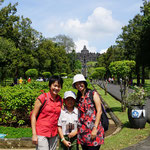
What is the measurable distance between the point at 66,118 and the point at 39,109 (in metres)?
0.42

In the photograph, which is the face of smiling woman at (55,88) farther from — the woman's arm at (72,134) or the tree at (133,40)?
the tree at (133,40)

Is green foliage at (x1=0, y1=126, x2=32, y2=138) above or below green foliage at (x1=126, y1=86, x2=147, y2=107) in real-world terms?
below

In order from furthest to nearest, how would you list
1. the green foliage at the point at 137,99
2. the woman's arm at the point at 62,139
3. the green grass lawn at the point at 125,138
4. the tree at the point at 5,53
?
the tree at the point at 5,53 → the green foliage at the point at 137,99 → the green grass lawn at the point at 125,138 → the woman's arm at the point at 62,139

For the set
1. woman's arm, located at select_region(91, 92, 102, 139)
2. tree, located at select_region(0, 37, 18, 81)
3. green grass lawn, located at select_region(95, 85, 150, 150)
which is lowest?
green grass lawn, located at select_region(95, 85, 150, 150)

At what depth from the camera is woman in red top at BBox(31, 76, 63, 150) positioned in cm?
319

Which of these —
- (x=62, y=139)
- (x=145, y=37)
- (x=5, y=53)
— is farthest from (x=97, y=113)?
(x=145, y=37)

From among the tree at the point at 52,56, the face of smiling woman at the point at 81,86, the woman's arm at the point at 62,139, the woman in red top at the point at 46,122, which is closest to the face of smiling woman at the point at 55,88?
the woman in red top at the point at 46,122

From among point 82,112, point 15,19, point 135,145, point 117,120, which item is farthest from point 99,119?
point 15,19

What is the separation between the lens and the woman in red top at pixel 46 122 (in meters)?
3.19

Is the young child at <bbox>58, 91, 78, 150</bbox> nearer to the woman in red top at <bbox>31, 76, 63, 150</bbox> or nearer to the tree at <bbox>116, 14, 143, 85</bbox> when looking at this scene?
the woman in red top at <bbox>31, 76, 63, 150</bbox>

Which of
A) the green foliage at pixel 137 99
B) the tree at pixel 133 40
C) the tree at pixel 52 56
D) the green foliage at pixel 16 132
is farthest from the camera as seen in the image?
the tree at pixel 52 56

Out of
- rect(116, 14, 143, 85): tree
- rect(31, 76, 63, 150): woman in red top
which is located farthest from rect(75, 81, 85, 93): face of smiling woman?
rect(116, 14, 143, 85): tree

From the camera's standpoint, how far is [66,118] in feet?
10.9

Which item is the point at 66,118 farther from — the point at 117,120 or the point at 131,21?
the point at 131,21
